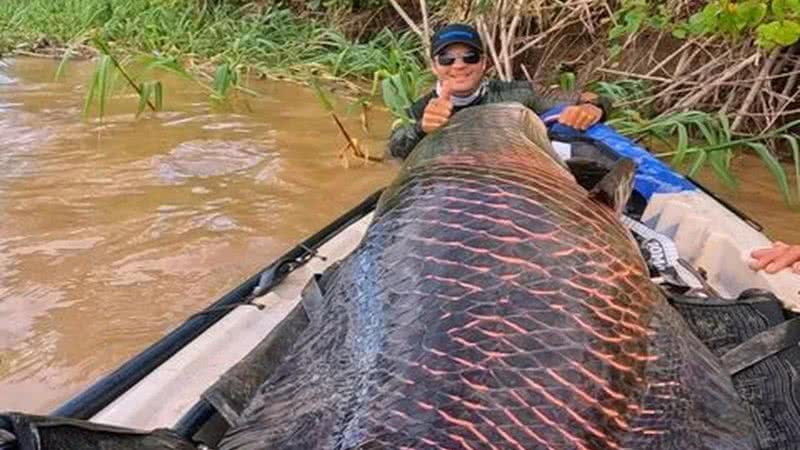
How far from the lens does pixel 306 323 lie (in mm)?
2287

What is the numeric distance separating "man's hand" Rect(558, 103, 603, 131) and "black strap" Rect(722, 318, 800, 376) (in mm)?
2002

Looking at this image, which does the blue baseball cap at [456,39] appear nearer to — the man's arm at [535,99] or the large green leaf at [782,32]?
the man's arm at [535,99]

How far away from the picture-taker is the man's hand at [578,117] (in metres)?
3.98

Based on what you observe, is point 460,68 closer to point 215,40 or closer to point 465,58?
point 465,58

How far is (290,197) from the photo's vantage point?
4980 millimetres

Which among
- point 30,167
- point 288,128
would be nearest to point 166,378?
point 30,167

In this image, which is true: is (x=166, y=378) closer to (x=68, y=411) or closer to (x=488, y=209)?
(x=68, y=411)

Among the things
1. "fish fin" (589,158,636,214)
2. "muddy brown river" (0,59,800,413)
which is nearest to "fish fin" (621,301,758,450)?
"fish fin" (589,158,636,214)

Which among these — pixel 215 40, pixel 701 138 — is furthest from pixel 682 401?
pixel 215 40

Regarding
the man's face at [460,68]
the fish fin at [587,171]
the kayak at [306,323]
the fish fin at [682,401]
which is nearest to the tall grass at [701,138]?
the man's face at [460,68]

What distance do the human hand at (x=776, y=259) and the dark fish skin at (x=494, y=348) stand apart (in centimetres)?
79

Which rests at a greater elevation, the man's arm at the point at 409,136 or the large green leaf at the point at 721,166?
the man's arm at the point at 409,136

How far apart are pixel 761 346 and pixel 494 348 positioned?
2.71 feet

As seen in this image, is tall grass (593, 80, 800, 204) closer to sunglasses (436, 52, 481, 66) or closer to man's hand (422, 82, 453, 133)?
sunglasses (436, 52, 481, 66)
